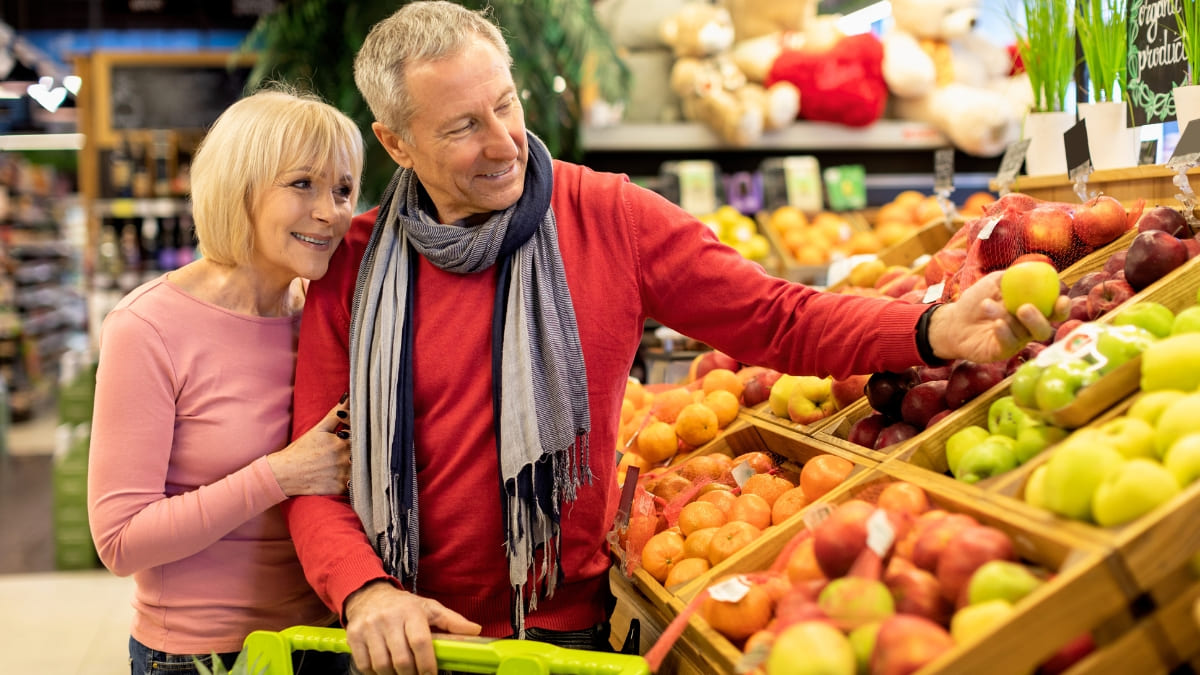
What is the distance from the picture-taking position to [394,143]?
174cm

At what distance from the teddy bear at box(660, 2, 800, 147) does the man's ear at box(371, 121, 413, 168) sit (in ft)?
10.9

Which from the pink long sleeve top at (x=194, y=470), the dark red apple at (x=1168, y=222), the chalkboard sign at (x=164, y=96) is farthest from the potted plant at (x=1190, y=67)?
the chalkboard sign at (x=164, y=96)

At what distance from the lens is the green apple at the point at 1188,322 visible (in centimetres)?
126

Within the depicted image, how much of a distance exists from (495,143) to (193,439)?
2.49ft

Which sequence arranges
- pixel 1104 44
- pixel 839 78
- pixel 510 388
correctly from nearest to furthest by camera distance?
pixel 510 388 → pixel 1104 44 → pixel 839 78

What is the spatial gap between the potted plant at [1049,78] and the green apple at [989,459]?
1342 millimetres

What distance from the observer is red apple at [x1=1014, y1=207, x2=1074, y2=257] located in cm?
181

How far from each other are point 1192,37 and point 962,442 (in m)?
1.07

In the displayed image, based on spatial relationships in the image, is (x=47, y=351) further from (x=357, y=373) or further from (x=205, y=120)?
(x=357, y=373)

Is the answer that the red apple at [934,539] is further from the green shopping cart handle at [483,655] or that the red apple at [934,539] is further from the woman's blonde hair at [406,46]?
the woman's blonde hair at [406,46]

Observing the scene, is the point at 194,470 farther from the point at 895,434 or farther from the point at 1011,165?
the point at 1011,165

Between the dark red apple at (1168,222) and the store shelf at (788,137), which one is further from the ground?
the store shelf at (788,137)

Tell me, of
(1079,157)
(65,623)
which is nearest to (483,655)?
(1079,157)

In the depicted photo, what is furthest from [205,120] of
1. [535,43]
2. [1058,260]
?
[1058,260]
